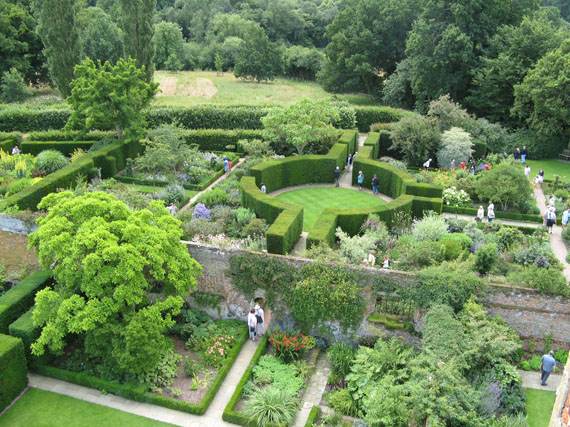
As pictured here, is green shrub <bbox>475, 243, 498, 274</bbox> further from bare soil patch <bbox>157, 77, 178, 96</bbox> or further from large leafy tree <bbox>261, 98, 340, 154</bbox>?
bare soil patch <bbox>157, 77, 178, 96</bbox>

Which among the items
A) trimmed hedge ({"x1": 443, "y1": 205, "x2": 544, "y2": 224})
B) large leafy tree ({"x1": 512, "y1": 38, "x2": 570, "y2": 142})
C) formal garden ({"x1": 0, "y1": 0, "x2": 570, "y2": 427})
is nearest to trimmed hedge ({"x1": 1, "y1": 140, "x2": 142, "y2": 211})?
formal garden ({"x1": 0, "y1": 0, "x2": 570, "y2": 427})

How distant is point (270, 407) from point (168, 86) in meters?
49.9

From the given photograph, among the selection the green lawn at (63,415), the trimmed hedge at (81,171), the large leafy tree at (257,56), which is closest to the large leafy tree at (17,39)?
the large leafy tree at (257,56)

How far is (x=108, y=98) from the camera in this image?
3153cm

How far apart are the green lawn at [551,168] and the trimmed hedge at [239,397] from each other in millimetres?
25579

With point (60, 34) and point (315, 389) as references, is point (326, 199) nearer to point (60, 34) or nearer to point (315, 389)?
point (315, 389)

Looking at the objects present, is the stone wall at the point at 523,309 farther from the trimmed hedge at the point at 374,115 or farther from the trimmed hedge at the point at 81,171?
the trimmed hedge at the point at 374,115

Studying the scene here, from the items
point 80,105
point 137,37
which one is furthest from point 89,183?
point 137,37

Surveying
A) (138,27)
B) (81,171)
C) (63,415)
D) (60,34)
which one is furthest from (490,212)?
(60,34)

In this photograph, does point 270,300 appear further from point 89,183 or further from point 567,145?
point 567,145

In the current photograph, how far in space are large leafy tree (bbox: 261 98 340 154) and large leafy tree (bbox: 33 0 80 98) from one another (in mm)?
16584

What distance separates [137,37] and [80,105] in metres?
8.38

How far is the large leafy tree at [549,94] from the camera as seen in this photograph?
34.4m

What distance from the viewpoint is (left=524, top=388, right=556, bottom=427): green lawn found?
1447 centimetres
